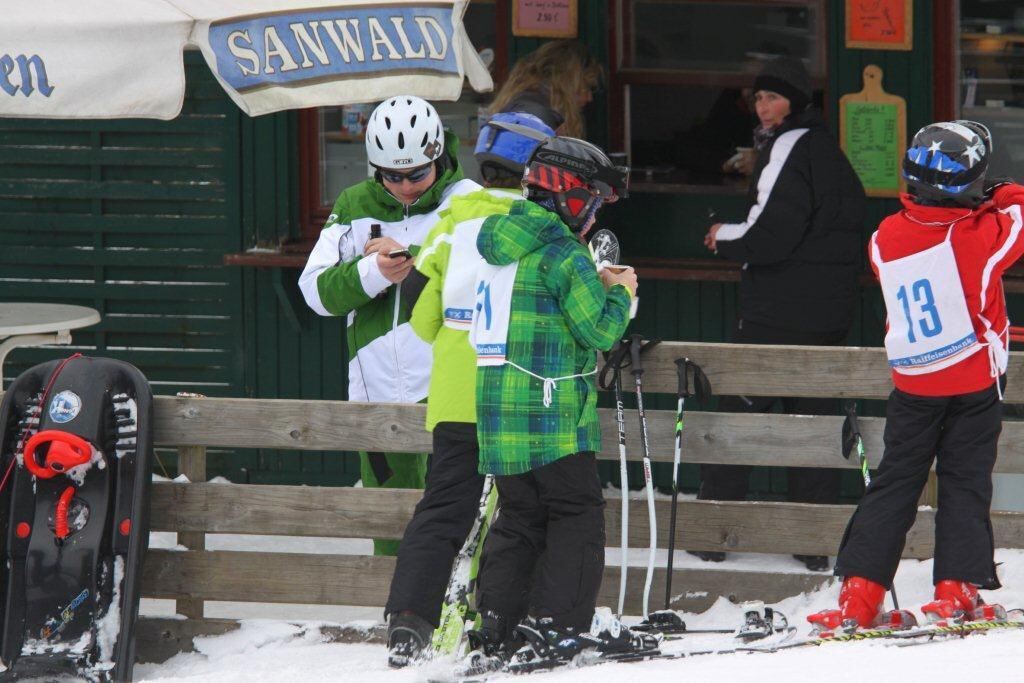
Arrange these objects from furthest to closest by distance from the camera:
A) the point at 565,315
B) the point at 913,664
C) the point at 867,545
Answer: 1. the point at 867,545
2. the point at 565,315
3. the point at 913,664

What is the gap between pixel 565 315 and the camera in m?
4.99

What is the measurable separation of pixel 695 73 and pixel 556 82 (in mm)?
827

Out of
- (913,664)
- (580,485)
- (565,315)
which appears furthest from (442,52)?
(913,664)

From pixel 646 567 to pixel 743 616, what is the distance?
17.3 inches

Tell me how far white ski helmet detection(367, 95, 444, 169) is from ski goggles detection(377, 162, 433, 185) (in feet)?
0.10

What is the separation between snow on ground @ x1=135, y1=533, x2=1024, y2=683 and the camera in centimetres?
466

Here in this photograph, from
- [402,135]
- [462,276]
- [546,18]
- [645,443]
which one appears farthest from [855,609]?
[546,18]

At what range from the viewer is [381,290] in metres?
5.82

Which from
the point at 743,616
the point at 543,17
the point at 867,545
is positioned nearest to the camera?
the point at 867,545

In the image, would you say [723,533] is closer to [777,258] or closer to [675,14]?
[777,258]

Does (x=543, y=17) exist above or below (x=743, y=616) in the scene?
above

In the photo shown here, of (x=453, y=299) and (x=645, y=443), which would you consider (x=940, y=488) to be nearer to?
(x=645, y=443)

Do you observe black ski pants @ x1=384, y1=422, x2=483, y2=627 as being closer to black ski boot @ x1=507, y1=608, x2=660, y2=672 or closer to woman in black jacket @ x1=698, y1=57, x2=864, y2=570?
black ski boot @ x1=507, y1=608, x2=660, y2=672

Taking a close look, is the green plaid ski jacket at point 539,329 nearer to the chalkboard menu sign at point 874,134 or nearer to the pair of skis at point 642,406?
the pair of skis at point 642,406
